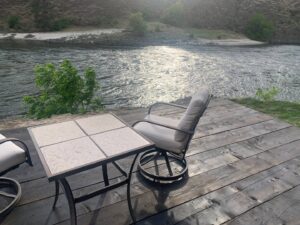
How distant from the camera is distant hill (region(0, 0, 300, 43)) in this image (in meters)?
27.0

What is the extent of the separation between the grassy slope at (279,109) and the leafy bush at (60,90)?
352cm

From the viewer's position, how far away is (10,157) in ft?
7.69

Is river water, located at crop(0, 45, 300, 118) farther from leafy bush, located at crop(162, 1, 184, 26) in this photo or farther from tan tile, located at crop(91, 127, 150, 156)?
leafy bush, located at crop(162, 1, 184, 26)

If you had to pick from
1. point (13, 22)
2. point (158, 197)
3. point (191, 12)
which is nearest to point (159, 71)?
point (158, 197)

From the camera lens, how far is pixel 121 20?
28812 mm

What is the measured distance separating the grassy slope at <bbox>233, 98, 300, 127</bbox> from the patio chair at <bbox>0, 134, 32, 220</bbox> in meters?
4.24

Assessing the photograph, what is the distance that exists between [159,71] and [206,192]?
11.1m

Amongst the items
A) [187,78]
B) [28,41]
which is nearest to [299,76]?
[187,78]

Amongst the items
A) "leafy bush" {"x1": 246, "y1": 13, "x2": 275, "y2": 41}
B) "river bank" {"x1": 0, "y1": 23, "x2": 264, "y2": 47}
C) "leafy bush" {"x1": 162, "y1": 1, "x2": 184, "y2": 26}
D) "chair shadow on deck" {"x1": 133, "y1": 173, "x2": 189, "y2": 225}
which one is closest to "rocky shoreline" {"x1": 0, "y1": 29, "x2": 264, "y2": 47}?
"river bank" {"x1": 0, "y1": 23, "x2": 264, "y2": 47}

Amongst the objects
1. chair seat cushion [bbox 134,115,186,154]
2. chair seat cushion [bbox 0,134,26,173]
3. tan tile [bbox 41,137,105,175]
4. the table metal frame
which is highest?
tan tile [bbox 41,137,105,175]

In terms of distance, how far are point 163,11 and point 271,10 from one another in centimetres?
1277

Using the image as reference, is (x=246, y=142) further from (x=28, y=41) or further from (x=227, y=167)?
(x=28, y=41)

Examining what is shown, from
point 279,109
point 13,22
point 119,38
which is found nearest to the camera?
point 279,109

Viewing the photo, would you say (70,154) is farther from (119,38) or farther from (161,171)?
(119,38)
